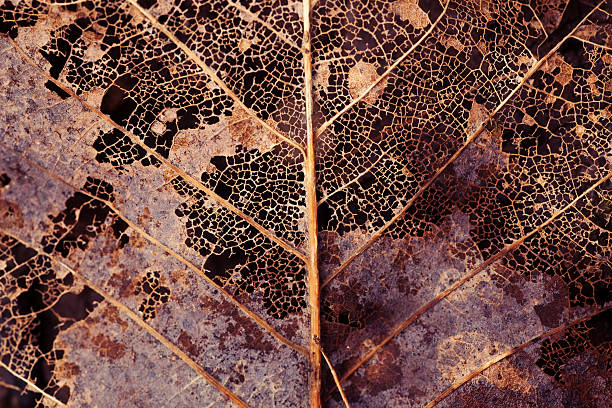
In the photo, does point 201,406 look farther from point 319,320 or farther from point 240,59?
point 240,59

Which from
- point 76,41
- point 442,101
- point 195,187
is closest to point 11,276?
point 195,187

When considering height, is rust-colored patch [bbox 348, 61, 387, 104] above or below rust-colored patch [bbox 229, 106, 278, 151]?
above

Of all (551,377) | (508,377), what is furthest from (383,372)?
(551,377)

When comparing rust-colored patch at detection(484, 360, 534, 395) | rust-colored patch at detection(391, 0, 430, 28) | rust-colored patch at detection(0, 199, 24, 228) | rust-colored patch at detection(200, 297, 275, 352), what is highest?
rust-colored patch at detection(391, 0, 430, 28)

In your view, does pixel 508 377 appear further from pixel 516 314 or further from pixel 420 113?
pixel 420 113

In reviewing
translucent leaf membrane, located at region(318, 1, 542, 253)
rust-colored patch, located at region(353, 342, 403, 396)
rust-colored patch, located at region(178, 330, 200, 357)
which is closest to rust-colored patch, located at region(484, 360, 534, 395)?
rust-colored patch, located at region(353, 342, 403, 396)

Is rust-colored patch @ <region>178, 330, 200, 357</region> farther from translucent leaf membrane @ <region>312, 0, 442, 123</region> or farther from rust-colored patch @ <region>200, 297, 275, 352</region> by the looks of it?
translucent leaf membrane @ <region>312, 0, 442, 123</region>
